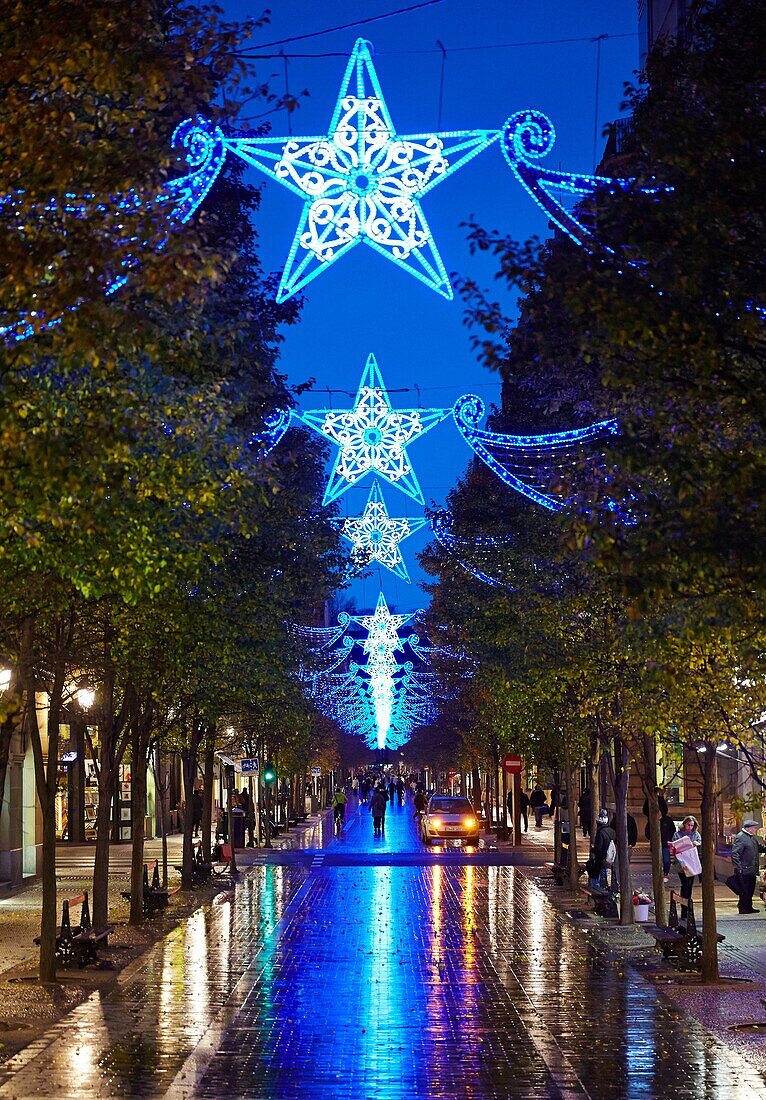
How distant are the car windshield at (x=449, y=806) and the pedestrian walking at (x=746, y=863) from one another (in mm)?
23978

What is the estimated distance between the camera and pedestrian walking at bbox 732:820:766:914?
92.8ft

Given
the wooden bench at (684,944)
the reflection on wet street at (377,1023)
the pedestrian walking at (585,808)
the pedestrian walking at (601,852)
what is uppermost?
the pedestrian walking at (585,808)

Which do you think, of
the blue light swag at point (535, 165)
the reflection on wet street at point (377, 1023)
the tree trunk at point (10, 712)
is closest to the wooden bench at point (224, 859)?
the reflection on wet street at point (377, 1023)

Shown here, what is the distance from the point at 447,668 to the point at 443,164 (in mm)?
52634

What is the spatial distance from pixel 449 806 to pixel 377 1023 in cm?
3726

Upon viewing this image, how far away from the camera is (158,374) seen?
50.9 feet

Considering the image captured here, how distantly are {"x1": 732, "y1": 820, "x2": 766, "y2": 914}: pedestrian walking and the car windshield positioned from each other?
24.0 meters

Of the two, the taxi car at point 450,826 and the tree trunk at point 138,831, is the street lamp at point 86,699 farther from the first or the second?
the taxi car at point 450,826

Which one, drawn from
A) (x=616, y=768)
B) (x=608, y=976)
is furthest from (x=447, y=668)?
(x=608, y=976)

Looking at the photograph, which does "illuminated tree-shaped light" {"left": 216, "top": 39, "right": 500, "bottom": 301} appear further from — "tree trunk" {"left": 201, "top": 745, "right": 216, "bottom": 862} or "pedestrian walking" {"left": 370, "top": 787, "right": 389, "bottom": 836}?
"pedestrian walking" {"left": 370, "top": 787, "right": 389, "bottom": 836}

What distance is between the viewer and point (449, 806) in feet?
175

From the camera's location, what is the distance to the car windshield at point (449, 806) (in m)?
52.7

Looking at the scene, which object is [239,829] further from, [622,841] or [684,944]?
[684,944]

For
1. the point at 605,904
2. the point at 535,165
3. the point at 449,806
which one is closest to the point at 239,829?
the point at 449,806
